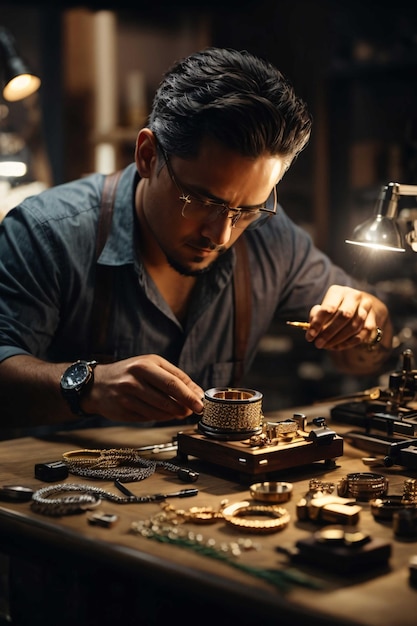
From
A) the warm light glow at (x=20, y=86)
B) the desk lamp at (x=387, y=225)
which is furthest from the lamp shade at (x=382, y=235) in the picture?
the warm light glow at (x=20, y=86)

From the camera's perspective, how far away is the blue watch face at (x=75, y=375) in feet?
8.05

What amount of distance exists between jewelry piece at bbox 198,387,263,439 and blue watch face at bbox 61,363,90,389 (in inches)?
14.4

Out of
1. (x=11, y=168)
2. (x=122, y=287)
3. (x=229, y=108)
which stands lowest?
(x=122, y=287)

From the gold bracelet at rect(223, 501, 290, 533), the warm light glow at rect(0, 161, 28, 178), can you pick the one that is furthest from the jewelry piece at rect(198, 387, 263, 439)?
the warm light glow at rect(0, 161, 28, 178)

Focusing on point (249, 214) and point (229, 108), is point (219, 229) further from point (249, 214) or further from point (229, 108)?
point (229, 108)

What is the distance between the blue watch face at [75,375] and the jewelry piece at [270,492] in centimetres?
62

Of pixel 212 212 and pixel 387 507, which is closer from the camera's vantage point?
pixel 387 507

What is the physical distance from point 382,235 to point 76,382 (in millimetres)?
1027

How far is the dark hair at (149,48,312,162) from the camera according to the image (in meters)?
2.54

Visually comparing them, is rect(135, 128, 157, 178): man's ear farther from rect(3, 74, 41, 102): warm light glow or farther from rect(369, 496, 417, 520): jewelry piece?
rect(369, 496, 417, 520): jewelry piece

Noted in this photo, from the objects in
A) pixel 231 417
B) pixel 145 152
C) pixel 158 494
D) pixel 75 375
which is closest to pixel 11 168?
pixel 145 152

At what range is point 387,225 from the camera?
2.76 metres

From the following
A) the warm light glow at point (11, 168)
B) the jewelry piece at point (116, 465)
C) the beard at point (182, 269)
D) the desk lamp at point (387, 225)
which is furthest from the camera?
the warm light glow at point (11, 168)

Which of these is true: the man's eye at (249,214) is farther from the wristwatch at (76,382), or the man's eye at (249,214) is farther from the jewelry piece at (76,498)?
the jewelry piece at (76,498)
